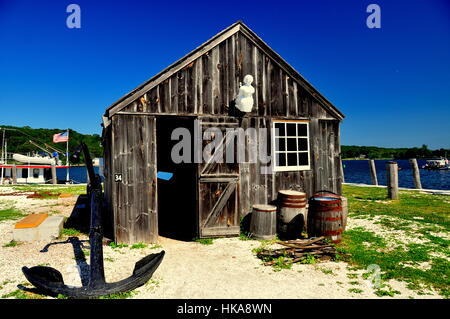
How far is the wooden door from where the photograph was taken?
277 inches

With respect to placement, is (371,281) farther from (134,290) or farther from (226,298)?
(134,290)

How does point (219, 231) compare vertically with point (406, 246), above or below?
above

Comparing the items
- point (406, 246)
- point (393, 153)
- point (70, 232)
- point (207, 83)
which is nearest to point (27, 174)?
point (70, 232)

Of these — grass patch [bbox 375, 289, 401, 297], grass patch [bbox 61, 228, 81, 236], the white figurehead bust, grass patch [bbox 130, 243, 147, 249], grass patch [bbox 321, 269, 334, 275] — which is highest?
the white figurehead bust

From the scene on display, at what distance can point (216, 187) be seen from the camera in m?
7.13

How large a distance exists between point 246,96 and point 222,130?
1.18 metres

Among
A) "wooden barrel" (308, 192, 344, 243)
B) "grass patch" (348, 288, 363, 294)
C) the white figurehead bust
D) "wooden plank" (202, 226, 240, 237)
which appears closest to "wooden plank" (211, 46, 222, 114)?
the white figurehead bust

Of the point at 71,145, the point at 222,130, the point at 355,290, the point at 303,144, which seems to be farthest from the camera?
the point at 71,145

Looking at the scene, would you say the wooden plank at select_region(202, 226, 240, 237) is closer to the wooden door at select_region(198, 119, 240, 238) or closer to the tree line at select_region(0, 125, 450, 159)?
the wooden door at select_region(198, 119, 240, 238)

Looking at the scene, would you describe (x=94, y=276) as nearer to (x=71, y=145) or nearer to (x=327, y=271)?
(x=327, y=271)

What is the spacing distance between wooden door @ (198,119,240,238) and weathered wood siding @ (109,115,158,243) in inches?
50.6

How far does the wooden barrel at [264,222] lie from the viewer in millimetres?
6796

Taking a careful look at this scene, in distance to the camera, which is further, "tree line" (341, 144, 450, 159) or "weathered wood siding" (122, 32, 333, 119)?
"tree line" (341, 144, 450, 159)
